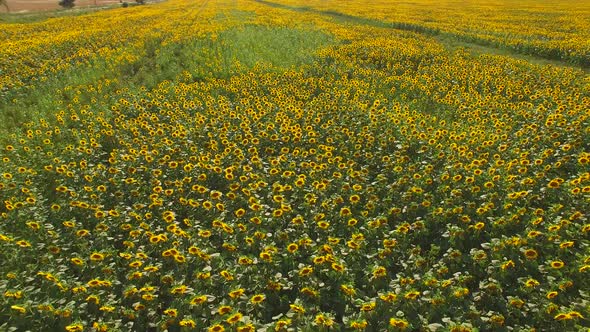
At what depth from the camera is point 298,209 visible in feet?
19.1

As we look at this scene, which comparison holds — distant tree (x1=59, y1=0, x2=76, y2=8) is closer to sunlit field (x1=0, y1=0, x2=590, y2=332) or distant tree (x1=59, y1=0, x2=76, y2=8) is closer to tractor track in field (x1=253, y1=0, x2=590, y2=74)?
tractor track in field (x1=253, y1=0, x2=590, y2=74)

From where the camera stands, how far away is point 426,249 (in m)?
5.20

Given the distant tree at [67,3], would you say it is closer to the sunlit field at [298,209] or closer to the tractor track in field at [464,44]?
the tractor track in field at [464,44]

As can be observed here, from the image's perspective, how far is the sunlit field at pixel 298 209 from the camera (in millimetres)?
3980

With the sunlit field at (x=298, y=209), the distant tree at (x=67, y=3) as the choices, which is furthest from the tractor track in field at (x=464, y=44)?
the distant tree at (x=67, y=3)

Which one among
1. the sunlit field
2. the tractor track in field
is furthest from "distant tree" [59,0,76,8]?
the sunlit field

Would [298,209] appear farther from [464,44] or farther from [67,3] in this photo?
[67,3]

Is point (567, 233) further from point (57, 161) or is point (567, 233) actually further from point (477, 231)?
point (57, 161)

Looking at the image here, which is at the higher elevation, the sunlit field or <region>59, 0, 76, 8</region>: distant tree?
<region>59, 0, 76, 8</region>: distant tree

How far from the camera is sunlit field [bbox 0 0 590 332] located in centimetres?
398

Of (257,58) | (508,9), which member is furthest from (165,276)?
(508,9)

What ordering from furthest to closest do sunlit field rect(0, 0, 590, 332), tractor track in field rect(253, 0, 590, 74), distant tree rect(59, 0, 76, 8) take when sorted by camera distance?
distant tree rect(59, 0, 76, 8) → tractor track in field rect(253, 0, 590, 74) → sunlit field rect(0, 0, 590, 332)

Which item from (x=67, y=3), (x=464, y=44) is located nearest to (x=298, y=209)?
(x=464, y=44)

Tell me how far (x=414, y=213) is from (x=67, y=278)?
456 centimetres
